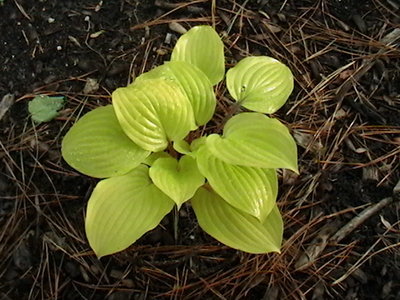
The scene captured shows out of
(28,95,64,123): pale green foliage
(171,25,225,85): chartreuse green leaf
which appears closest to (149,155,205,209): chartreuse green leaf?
(171,25,225,85): chartreuse green leaf

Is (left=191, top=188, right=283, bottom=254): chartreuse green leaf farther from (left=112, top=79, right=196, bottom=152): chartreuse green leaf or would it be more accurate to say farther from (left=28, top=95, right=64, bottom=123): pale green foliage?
(left=28, top=95, right=64, bottom=123): pale green foliage

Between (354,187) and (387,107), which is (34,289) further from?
(387,107)

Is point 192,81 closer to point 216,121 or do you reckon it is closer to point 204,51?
point 204,51

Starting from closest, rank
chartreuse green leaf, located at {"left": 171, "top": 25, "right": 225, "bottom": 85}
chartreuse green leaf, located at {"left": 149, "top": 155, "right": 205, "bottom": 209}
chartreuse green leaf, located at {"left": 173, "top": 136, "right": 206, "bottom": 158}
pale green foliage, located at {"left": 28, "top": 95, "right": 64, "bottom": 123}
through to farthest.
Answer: chartreuse green leaf, located at {"left": 149, "top": 155, "right": 205, "bottom": 209}
chartreuse green leaf, located at {"left": 173, "top": 136, "right": 206, "bottom": 158}
chartreuse green leaf, located at {"left": 171, "top": 25, "right": 225, "bottom": 85}
pale green foliage, located at {"left": 28, "top": 95, "right": 64, "bottom": 123}

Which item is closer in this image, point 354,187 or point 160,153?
point 160,153

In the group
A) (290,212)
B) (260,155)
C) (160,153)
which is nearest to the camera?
(260,155)

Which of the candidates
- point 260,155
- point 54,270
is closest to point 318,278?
point 260,155

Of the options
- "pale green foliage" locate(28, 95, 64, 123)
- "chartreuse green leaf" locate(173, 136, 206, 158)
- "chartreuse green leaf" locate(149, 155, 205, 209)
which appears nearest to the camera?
"chartreuse green leaf" locate(149, 155, 205, 209)
